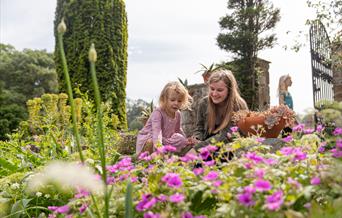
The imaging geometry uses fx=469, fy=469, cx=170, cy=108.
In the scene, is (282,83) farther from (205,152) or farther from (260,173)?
(260,173)

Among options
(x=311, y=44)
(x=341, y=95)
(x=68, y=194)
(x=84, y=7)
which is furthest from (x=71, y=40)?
(x=68, y=194)

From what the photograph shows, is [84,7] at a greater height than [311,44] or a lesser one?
greater

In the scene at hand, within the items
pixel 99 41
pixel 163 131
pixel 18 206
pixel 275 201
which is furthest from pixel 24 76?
pixel 275 201

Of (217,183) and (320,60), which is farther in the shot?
(320,60)

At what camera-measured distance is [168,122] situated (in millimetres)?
4020

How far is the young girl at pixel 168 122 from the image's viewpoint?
3.86 m

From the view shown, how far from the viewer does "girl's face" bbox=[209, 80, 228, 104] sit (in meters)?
3.70

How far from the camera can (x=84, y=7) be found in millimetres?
11188

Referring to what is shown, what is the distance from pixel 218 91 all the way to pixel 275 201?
100 inches

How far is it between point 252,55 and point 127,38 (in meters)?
3.90

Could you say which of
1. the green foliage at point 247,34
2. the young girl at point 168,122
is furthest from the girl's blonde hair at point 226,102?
the green foliage at point 247,34

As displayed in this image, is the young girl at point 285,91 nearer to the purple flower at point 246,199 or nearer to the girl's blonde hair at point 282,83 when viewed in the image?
the girl's blonde hair at point 282,83

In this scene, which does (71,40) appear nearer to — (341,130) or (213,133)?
(213,133)

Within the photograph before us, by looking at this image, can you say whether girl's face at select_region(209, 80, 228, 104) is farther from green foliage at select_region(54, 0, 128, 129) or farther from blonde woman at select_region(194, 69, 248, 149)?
green foliage at select_region(54, 0, 128, 129)
